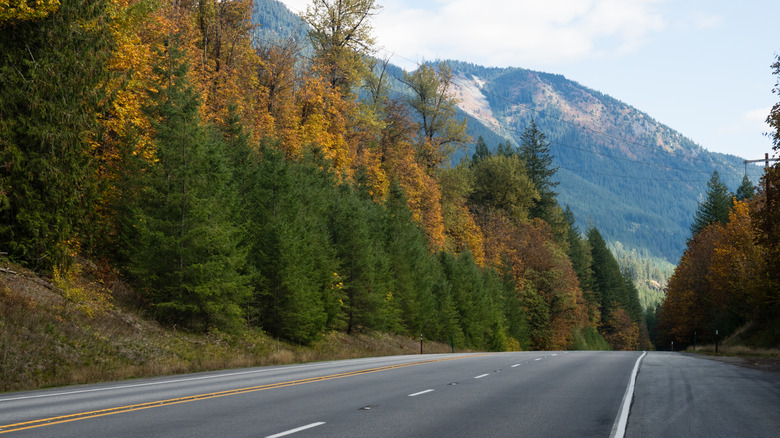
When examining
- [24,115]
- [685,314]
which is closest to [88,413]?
[24,115]

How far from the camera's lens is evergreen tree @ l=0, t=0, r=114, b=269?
18.2 metres

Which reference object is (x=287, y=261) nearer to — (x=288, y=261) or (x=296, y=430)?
(x=288, y=261)

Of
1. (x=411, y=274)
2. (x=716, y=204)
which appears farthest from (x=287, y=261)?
(x=716, y=204)

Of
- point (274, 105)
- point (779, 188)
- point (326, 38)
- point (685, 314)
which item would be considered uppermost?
point (326, 38)

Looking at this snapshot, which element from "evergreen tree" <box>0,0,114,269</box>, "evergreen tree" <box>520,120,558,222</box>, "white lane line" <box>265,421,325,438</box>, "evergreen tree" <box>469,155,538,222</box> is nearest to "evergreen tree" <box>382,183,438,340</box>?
"evergreen tree" <box>469,155,538,222</box>

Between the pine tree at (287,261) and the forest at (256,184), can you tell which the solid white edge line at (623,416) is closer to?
the forest at (256,184)

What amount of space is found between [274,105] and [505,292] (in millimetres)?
35270

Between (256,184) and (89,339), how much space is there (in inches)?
650

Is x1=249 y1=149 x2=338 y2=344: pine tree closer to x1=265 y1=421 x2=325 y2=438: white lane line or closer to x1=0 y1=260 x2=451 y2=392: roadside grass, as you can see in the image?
x1=0 y1=260 x2=451 y2=392: roadside grass

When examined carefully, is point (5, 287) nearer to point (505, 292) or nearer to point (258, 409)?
point (258, 409)

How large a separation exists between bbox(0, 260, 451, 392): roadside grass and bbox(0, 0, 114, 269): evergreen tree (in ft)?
4.70

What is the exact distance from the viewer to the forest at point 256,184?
19219 millimetres

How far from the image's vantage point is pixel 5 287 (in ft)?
56.3

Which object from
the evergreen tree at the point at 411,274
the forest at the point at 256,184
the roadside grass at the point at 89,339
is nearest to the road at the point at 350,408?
the roadside grass at the point at 89,339
